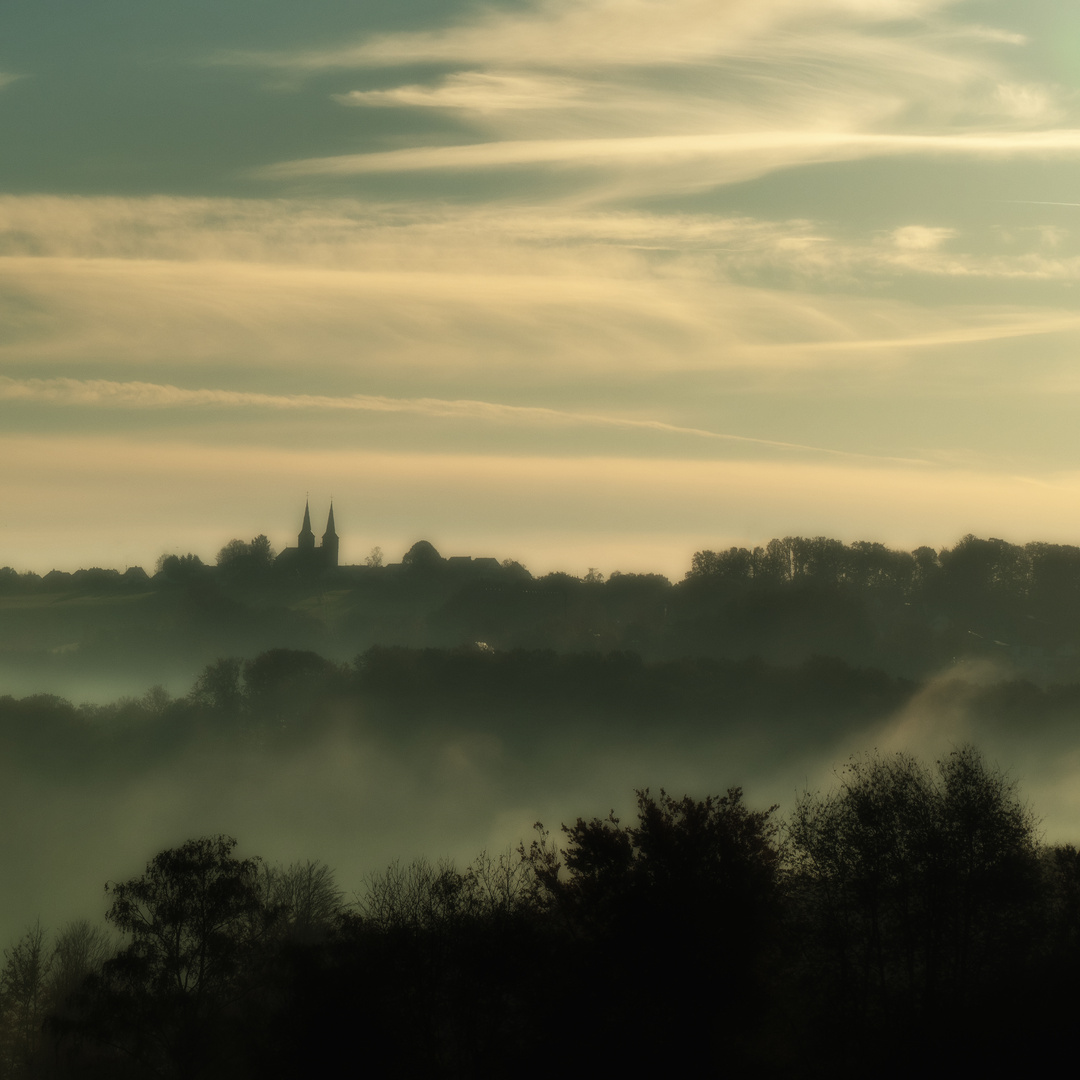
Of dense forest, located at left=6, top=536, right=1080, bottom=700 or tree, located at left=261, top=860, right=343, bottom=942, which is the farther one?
dense forest, located at left=6, top=536, right=1080, bottom=700

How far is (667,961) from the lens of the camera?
33344 millimetres

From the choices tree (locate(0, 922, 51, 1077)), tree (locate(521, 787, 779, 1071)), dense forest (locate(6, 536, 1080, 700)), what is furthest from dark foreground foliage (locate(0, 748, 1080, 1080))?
dense forest (locate(6, 536, 1080, 700))

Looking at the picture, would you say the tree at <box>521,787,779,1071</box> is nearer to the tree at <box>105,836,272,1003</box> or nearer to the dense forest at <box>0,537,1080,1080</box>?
the dense forest at <box>0,537,1080,1080</box>

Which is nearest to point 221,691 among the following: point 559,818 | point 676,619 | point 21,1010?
point 559,818

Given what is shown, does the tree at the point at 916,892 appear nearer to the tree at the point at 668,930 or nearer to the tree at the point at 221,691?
the tree at the point at 668,930

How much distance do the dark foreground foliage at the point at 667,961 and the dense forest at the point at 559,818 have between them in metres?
0.11

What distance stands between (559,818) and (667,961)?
8264cm

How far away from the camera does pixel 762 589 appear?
153 metres

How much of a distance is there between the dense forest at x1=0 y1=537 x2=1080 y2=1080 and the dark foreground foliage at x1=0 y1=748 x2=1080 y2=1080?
110 mm

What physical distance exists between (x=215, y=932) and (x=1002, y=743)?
94850mm

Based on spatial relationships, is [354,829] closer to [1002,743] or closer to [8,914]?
[8,914]

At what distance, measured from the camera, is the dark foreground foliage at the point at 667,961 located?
32.9 metres

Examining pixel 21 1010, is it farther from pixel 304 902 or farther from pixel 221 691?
pixel 221 691

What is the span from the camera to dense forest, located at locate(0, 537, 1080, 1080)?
34.1 meters
